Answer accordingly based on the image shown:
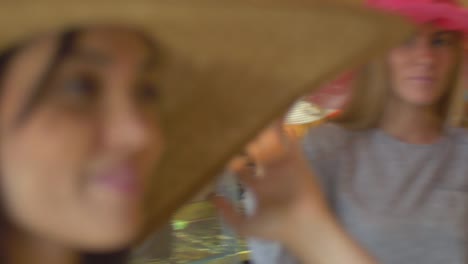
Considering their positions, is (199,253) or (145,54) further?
(199,253)

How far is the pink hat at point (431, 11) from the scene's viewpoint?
2.86 ft

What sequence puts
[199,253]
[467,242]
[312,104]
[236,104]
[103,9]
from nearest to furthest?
[103,9], [236,104], [467,242], [312,104], [199,253]

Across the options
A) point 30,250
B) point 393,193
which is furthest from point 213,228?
point 30,250

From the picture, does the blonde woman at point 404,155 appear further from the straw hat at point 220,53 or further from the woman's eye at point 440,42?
the straw hat at point 220,53

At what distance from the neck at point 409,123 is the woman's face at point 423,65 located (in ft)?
0.07

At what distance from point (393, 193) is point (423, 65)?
23 centimetres

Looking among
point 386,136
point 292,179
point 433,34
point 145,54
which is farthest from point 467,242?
point 145,54

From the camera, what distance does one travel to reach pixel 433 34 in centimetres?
95

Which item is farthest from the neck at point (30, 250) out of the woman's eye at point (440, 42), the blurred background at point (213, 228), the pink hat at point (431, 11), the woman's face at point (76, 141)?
the woman's eye at point (440, 42)

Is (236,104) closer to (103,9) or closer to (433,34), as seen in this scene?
(103,9)

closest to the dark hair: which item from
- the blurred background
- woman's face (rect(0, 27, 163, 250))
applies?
woman's face (rect(0, 27, 163, 250))

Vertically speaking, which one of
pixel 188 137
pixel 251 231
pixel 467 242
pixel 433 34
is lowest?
pixel 467 242

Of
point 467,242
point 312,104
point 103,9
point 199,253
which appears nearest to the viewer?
point 103,9

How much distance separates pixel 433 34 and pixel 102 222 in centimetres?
77
